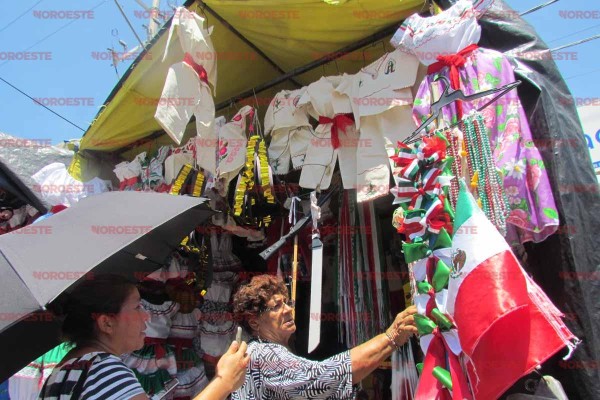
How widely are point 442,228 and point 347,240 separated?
3.92 feet

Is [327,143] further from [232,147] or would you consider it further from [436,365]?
[436,365]

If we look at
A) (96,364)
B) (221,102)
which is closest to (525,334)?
(96,364)

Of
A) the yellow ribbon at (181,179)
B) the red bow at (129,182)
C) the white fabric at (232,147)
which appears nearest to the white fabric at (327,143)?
the white fabric at (232,147)

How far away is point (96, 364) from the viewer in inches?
44.8

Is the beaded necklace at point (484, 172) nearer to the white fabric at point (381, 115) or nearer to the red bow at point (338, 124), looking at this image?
the white fabric at point (381, 115)

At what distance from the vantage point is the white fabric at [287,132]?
2.53m

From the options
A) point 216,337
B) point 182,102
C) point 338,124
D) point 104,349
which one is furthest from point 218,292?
point 104,349

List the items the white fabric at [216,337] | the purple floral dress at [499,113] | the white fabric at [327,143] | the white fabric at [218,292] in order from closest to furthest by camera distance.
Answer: the purple floral dress at [499,113] < the white fabric at [327,143] < the white fabric at [216,337] < the white fabric at [218,292]

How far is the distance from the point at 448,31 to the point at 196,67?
4.64ft

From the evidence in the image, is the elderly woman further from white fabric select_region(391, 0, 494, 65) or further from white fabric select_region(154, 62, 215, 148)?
white fabric select_region(154, 62, 215, 148)

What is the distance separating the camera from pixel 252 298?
1.80 meters

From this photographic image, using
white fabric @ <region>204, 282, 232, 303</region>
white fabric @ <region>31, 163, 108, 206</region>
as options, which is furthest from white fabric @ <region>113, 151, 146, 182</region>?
white fabric @ <region>204, 282, 232, 303</region>

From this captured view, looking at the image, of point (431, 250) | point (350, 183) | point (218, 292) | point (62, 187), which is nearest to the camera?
point (431, 250)

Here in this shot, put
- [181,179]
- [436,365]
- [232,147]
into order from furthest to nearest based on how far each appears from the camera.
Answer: [181,179] → [232,147] → [436,365]
